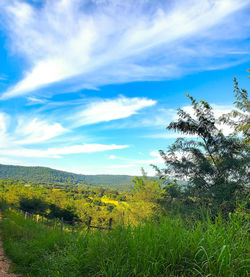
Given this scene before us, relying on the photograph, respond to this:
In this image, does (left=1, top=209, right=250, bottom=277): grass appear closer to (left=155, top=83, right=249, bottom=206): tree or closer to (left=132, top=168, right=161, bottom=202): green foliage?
(left=155, top=83, right=249, bottom=206): tree

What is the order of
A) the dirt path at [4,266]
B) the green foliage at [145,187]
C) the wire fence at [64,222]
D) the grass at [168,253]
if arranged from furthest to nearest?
the green foliage at [145,187] → the wire fence at [64,222] → the dirt path at [4,266] → the grass at [168,253]

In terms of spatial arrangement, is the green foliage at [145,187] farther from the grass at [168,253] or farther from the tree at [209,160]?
the grass at [168,253]

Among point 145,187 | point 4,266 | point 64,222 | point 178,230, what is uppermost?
point 178,230

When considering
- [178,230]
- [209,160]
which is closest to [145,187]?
[209,160]

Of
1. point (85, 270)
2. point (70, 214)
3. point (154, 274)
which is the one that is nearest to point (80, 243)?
point (85, 270)

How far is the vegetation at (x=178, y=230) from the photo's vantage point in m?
2.52

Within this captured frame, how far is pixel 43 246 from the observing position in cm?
550

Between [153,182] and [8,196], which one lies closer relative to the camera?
[153,182]

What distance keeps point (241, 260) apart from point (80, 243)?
253 centimetres

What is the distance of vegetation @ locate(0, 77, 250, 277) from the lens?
8.28ft

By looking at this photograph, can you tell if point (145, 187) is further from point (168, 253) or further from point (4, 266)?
point (168, 253)

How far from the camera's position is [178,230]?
2955 mm

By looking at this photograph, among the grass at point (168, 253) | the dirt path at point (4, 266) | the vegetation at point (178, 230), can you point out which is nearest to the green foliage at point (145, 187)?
the vegetation at point (178, 230)

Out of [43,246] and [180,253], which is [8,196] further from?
[180,253]
